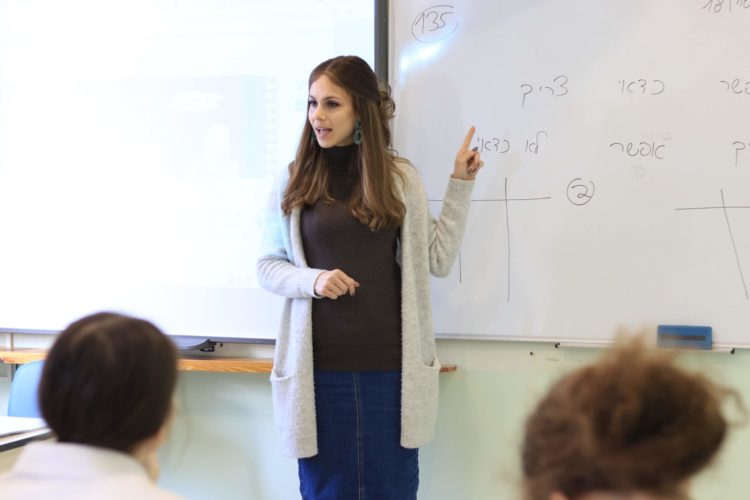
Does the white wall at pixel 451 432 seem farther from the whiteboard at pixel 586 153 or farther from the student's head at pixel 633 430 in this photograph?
the student's head at pixel 633 430

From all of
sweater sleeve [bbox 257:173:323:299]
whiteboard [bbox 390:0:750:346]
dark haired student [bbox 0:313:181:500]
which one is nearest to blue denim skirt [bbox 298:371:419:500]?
sweater sleeve [bbox 257:173:323:299]

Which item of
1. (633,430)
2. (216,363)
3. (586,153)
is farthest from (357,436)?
(633,430)

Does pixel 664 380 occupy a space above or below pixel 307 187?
below

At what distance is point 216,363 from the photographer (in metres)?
2.23

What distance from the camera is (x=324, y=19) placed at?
2.25 meters

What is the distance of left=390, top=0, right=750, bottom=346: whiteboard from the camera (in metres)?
1.95

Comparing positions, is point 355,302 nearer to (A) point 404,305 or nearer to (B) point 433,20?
(A) point 404,305

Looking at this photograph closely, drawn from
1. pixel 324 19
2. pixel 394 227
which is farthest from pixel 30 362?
pixel 324 19

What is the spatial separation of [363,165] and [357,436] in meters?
0.67

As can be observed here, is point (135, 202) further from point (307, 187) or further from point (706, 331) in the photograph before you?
point (706, 331)

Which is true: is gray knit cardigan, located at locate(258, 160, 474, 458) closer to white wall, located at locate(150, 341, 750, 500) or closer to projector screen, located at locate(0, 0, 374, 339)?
white wall, located at locate(150, 341, 750, 500)

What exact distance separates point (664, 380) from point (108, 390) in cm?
69

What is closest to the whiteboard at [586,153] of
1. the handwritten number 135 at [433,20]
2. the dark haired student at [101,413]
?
the handwritten number 135 at [433,20]

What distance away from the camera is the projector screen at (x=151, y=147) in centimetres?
230
